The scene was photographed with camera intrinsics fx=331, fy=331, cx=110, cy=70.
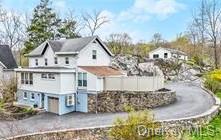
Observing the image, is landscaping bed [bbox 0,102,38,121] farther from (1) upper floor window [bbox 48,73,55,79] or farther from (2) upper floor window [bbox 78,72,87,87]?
(2) upper floor window [bbox 78,72,87,87]

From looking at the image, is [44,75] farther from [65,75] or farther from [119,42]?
[119,42]

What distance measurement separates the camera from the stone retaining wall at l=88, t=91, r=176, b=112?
29.5 m

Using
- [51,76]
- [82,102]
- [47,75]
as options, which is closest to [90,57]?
[51,76]

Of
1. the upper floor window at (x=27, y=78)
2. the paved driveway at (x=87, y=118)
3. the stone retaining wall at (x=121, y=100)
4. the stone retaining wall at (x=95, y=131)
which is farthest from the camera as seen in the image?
the upper floor window at (x=27, y=78)

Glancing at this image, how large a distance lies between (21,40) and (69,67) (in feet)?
83.9

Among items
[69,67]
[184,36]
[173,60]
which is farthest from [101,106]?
[184,36]

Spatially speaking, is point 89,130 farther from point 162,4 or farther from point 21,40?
point 21,40

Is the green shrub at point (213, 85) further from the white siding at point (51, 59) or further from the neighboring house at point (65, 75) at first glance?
the white siding at point (51, 59)

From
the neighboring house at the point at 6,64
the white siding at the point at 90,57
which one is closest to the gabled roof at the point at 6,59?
the neighboring house at the point at 6,64

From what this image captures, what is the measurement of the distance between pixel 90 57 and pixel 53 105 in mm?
6027

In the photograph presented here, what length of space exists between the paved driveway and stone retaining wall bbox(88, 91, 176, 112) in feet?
3.89

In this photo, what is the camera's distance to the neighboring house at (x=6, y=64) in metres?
39.9

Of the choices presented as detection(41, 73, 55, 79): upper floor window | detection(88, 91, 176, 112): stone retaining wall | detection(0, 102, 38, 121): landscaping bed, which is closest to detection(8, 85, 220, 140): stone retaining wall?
detection(88, 91, 176, 112): stone retaining wall

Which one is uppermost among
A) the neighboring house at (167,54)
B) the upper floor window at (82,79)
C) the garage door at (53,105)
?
the neighboring house at (167,54)
